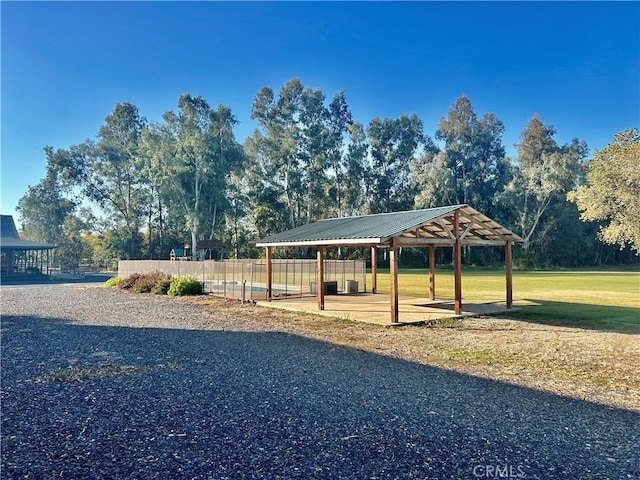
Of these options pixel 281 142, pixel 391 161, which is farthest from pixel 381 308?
pixel 391 161

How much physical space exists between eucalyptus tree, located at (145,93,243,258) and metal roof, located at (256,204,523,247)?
2740 centimetres

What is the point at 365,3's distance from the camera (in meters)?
15.5

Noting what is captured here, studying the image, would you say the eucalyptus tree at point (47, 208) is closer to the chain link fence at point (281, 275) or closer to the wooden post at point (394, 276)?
the chain link fence at point (281, 275)

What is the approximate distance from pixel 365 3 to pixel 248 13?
13.5ft

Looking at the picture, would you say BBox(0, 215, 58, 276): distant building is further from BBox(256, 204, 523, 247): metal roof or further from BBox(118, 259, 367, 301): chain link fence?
BBox(256, 204, 523, 247): metal roof

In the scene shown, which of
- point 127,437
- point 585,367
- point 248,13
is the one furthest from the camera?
point 248,13

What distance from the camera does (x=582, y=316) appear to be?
13766mm

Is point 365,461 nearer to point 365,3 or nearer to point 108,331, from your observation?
point 108,331

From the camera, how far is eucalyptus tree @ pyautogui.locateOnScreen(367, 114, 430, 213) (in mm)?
51969

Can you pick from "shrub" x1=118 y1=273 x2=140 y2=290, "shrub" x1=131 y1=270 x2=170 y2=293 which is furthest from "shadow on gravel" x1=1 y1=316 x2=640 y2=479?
"shrub" x1=118 y1=273 x2=140 y2=290

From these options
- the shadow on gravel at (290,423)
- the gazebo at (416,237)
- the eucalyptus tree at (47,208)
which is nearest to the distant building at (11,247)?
the eucalyptus tree at (47,208)

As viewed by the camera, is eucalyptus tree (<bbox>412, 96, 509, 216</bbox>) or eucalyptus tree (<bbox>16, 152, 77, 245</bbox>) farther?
eucalyptus tree (<bbox>16, 152, 77, 245</bbox>)

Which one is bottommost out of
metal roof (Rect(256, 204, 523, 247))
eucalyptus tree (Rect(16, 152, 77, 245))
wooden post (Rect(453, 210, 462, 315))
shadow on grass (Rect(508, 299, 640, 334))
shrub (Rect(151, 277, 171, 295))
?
shadow on grass (Rect(508, 299, 640, 334))

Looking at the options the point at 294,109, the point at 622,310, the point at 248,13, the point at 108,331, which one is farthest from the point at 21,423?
the point at 294,109
